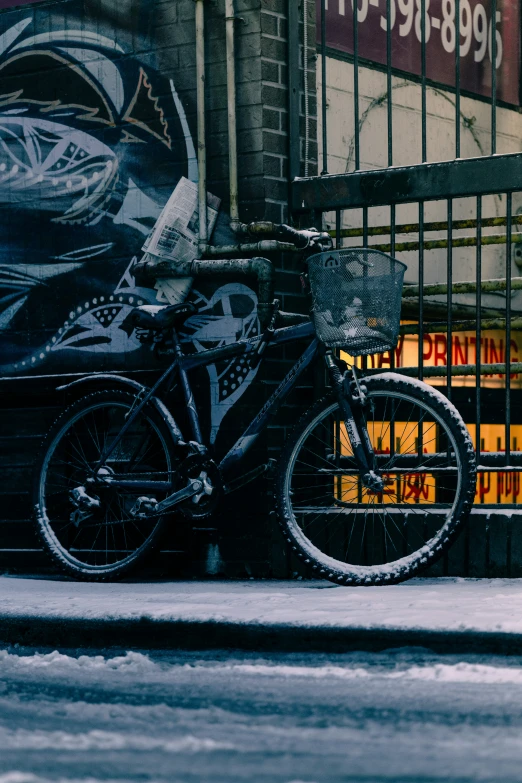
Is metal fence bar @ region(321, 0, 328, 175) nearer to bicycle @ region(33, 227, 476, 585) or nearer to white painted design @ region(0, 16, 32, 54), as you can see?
bicycle @ region(33, 227, 476, 585)

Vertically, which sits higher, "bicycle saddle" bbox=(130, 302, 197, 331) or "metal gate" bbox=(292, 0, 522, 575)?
"metal gate" bbox=(292, 0, 522, 575)

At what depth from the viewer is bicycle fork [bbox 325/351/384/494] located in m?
6.25

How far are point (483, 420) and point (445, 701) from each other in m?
4.60

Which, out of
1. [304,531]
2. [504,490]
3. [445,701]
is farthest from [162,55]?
[445,701]

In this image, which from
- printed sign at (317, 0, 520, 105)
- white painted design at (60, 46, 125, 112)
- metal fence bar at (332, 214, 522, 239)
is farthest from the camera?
printed sign at (317, 0, 520, 105)

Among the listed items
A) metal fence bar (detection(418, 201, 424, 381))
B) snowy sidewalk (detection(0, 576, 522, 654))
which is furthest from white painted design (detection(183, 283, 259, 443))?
snowy sidewalk (detection(0, 576, 522, 654))

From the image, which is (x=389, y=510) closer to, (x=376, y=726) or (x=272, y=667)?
(x=272, y=667)

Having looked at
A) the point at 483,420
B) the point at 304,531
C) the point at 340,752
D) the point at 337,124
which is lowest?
the point at 340,752

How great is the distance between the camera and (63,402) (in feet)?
25.2

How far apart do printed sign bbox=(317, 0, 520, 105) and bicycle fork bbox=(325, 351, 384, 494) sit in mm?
2290

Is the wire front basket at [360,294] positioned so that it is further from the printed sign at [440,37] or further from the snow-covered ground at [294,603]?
the printed sign at [440,37]

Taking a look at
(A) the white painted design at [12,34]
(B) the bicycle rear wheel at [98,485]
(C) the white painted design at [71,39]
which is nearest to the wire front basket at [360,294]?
(B) the bicycle rear wheel at [98,485]

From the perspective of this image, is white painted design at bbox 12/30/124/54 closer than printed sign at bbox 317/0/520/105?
Yes

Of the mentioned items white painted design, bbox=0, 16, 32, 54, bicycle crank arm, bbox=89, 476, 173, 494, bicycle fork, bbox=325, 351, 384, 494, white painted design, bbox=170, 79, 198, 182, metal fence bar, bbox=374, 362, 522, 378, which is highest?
white painted design, bbox=0, 16, 32, 54
